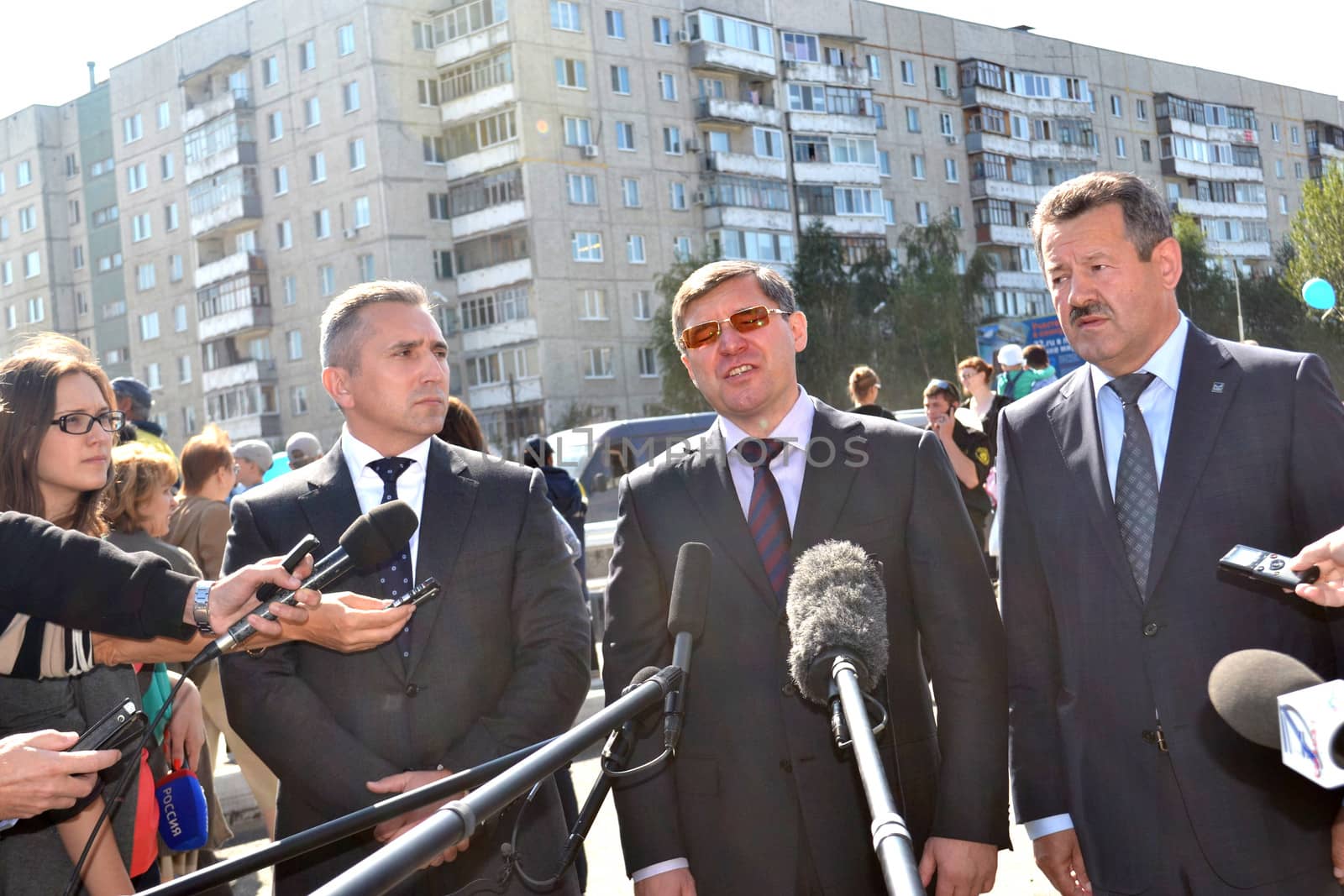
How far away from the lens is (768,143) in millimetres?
62656

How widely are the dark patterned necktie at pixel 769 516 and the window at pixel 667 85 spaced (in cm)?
5734

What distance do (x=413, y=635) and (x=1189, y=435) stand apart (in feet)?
6.96

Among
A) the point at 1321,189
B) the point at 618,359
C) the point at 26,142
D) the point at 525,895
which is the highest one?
the point at 26,142

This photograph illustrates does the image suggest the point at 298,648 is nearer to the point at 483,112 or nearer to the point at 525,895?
the point at 525,895

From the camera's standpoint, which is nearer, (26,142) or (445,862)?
(445,862)

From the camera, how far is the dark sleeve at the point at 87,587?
3611 mm

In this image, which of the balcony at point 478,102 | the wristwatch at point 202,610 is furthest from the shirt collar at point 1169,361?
the balcony at point 478,102

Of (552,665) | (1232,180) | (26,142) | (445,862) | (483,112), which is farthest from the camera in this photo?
(1232,180)

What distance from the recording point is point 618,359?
58.0 meters

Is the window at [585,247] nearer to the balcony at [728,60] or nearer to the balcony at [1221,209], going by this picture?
the balcony at [728,60]

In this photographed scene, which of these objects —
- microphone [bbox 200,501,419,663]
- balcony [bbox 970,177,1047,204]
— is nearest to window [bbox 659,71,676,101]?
balcony [bbox 970,177,1047,204]

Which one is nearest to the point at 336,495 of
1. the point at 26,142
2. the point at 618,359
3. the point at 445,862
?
the point at 445,862

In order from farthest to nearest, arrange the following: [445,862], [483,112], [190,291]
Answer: [190,291] → [483,112] → [445,862]

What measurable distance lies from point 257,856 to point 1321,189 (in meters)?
61.6
